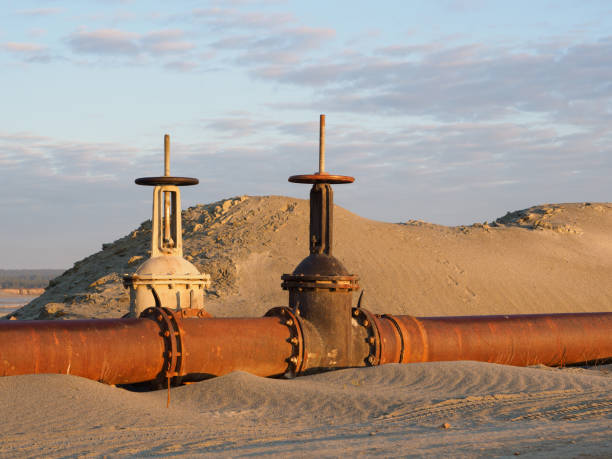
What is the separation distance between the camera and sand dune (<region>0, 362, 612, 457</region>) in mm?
6332

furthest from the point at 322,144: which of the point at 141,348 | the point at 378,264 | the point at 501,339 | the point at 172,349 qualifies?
the point at 378,264

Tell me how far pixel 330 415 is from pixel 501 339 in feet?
15.6

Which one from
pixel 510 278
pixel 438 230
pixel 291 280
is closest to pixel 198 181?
pixel 291 280

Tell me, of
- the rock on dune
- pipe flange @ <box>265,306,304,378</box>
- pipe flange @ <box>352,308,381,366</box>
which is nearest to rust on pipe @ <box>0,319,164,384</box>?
pipe flange @ <box>265,306,304,378</box>

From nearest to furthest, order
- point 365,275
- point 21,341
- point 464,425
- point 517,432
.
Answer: point 517,432
point 464,425
point 21,341
point 365,275

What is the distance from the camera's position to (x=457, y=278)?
1005 inches

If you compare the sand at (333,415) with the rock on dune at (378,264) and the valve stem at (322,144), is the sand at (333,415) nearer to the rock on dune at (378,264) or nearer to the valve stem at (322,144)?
the valve stem at (322,144)

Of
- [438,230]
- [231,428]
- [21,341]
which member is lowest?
[231,428]

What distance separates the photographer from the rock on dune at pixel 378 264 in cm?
2311

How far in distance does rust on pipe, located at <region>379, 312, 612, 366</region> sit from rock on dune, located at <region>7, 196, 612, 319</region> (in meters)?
9.57

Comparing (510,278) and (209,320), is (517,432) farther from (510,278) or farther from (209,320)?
(510,278)

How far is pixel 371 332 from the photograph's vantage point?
1091cm

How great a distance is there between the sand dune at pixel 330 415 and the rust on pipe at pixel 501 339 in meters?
0.88

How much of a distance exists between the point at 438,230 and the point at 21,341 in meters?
23.0
